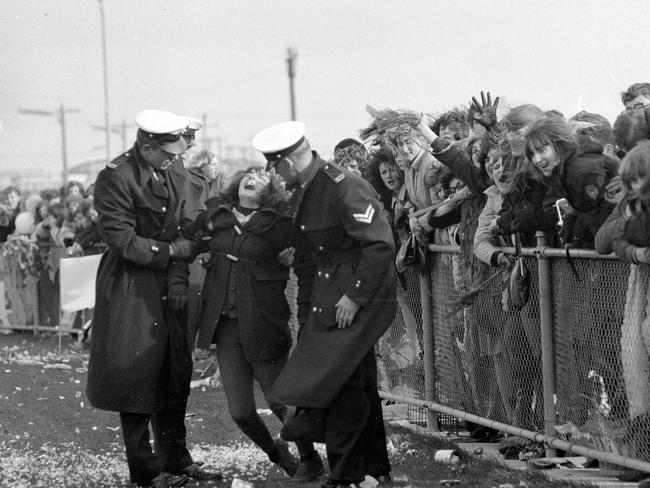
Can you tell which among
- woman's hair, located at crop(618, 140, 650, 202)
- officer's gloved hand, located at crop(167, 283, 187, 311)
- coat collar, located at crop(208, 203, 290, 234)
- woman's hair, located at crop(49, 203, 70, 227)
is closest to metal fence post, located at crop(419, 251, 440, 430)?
coat collar, located at crop(208, 203, 290, 234)

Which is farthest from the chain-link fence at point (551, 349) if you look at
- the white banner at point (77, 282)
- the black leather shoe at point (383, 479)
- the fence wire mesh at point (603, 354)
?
the white banner at point (77, 282)

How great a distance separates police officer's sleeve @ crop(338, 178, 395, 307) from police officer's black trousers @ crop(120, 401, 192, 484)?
1.58m

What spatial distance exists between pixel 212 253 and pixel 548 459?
235cm

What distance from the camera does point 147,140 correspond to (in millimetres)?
7672

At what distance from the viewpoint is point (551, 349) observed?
748cm

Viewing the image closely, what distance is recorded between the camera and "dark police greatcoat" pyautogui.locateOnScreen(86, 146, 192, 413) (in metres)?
7.54

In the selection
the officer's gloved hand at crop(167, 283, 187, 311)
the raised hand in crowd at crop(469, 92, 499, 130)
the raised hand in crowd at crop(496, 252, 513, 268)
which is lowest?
the officer's gloved hand at crop(167, 283, 187, 311)

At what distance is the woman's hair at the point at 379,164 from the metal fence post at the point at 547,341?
2361 millimetres

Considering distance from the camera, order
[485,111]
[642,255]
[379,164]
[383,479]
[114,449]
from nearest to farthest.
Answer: [642,255] → [383,479] → [485,111] → [114,449] → [379,164]

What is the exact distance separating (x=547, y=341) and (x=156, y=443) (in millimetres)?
2464

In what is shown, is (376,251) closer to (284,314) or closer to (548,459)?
(284,314)

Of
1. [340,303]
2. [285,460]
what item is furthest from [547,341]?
[285,460]

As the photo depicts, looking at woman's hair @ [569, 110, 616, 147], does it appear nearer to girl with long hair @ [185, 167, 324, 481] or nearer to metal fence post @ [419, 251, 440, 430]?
metal fence post @ [419, 251, 440, 430]

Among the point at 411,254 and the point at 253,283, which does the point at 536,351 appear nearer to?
the point at 411,254
